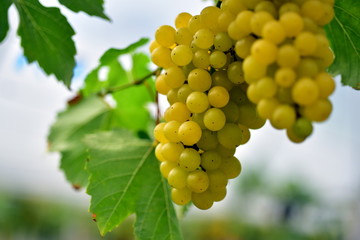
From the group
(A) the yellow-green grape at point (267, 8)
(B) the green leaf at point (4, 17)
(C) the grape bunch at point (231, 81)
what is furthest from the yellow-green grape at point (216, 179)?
(B) the green leaf at point (4, 17)

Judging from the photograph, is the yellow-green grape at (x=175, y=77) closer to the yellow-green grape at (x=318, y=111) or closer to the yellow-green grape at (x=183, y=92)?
the yellow-green grape at (x=183, y=92)

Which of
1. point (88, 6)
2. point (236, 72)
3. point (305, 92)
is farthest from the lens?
point (88, 6)

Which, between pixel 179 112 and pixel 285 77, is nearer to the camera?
pixel 285 77

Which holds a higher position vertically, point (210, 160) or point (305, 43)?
point (305, 43)

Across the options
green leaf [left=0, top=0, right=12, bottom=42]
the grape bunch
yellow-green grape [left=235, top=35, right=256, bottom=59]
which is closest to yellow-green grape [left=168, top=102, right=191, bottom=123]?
the grape bunch

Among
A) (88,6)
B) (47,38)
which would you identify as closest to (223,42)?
(88,6)

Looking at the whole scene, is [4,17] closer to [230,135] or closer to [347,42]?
[230,135]

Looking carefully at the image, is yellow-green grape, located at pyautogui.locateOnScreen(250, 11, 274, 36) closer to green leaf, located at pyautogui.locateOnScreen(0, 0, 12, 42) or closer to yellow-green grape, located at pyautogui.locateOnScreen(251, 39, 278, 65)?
yellow-green grape, located at pyautogui.locateOnScreen(251, 39, 278, 65)

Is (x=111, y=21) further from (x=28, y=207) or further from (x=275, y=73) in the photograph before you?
(x=28, y=207)
